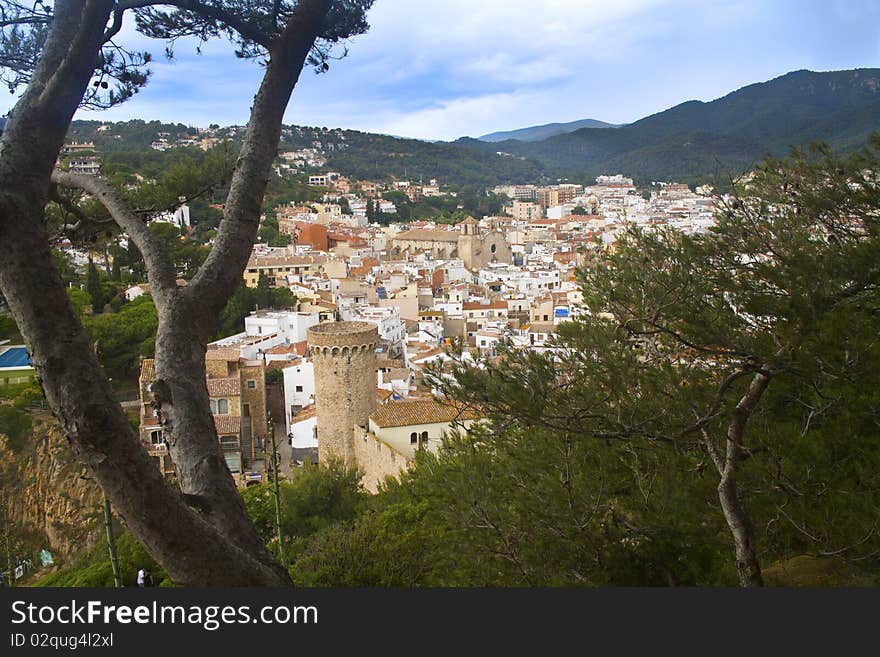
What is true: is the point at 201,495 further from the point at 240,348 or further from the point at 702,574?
the point at 240,348

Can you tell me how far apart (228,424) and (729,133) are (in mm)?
67664

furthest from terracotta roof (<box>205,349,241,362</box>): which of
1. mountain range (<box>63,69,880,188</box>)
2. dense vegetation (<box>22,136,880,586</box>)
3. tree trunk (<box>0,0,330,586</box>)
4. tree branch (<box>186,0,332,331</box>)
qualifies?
mountain range (<box>63,69,880,188</box>)

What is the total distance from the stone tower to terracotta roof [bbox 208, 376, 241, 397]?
10.5 ft

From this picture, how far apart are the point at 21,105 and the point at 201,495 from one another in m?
1.33

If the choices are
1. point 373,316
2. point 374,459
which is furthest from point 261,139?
point 373,316

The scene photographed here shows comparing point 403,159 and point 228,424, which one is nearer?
point 228,424

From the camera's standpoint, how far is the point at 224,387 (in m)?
15.7

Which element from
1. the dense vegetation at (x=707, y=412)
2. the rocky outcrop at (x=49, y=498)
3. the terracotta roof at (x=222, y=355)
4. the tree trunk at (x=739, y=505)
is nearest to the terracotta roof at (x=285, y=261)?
the terracotta roof at (x=222, y=355)

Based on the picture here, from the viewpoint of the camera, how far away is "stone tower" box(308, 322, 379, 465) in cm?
1295

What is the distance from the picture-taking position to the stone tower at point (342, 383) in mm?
12953

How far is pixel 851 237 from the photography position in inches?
171

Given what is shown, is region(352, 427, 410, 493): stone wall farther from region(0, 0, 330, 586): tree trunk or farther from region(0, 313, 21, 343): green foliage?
region(0, 0, 330, 586): tree trunk

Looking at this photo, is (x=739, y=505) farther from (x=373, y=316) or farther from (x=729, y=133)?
(x=729, y=133)

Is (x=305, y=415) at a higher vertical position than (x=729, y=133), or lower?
lower
